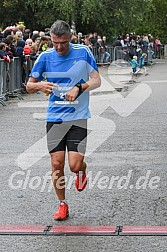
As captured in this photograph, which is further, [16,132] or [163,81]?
[163,81]

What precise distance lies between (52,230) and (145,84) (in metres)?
19.8

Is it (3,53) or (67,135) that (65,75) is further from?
(3,53)

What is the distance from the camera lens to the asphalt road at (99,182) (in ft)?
20.6

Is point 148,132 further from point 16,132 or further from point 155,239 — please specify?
point 155,239

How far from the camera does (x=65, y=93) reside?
6.98 meters

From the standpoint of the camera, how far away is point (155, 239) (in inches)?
246

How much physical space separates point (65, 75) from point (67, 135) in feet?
2.05

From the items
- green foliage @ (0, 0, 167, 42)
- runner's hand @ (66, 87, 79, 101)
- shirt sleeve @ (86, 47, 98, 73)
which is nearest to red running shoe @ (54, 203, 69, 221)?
runner's hand @ (66, 87, 79, 101)

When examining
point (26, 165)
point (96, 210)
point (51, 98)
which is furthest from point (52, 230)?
point (26, 165)

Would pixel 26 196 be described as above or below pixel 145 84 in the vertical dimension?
above

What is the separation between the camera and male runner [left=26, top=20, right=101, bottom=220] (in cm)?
699

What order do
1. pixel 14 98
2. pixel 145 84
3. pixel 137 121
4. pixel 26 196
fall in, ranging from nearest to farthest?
1. pixel 26 196
2. pixel 137 121
3. pixel 14 98
4. pixel 145 84

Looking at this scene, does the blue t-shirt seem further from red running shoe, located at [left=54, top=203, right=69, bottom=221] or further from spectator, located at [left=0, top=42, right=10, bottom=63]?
spectator, located at [left=0, top=42, right=10, bottom=63]

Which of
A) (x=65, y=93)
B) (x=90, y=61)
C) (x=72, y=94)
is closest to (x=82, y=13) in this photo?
(x=90, y=61)
